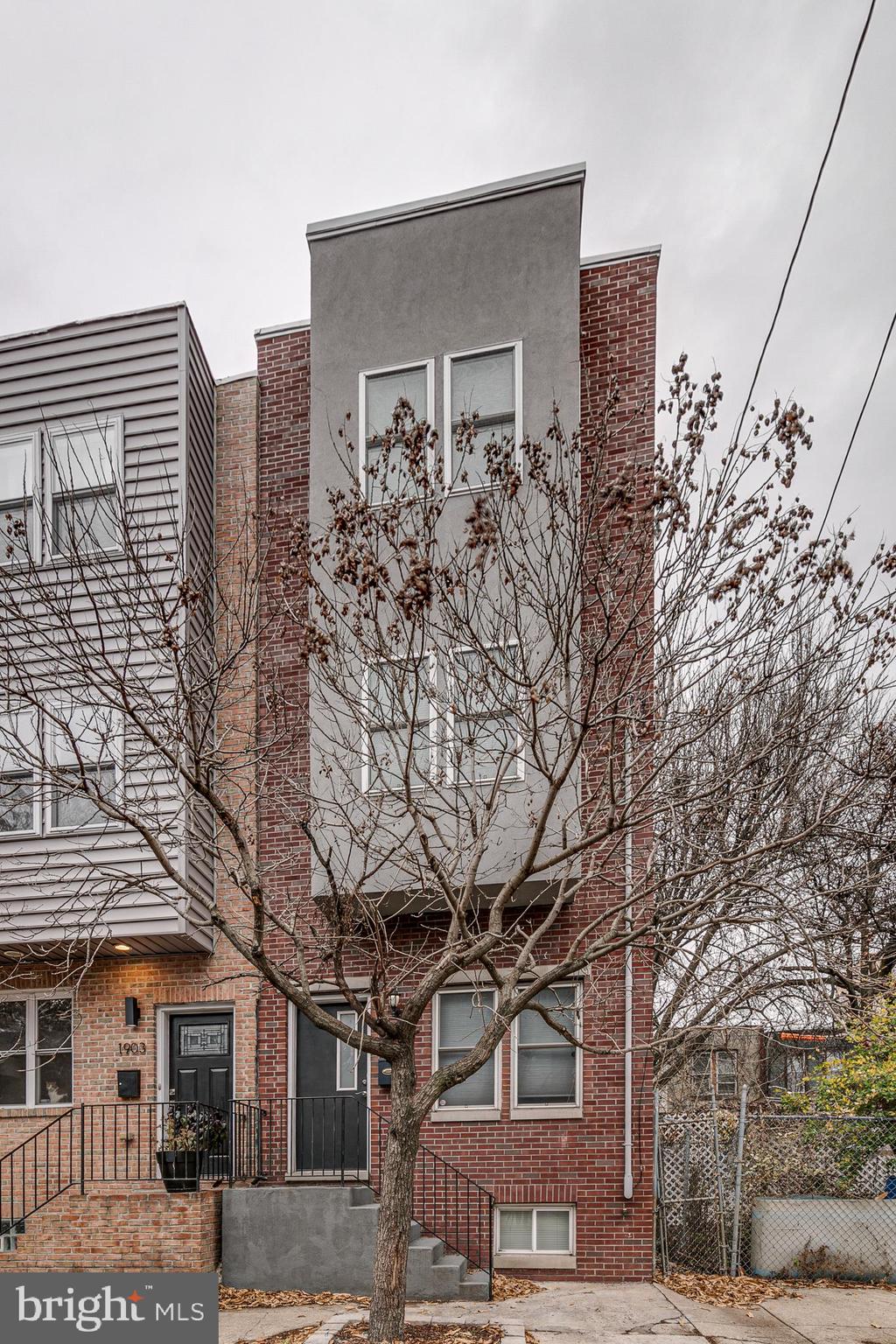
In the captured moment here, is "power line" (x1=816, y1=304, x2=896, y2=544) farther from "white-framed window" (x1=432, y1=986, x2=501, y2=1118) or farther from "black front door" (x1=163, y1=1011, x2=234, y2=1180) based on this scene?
"black front door" (x1=163, y1=1011, x2=234, y2=1180)

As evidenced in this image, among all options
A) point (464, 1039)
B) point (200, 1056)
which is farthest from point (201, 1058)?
point (464, 1039)

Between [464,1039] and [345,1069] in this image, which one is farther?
[345,1069]

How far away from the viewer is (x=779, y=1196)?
11.8 meters

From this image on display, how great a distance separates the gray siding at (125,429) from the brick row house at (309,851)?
0.03 meters

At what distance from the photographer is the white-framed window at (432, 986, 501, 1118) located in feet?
38.9

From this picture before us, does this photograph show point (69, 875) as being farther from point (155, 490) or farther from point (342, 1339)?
point (342, 1339)

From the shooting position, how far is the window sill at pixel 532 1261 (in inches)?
442

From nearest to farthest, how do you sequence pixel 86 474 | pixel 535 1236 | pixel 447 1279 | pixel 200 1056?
pixel 447 1279, pixel 535 1236, pixel 200 1056, pixel 86 474

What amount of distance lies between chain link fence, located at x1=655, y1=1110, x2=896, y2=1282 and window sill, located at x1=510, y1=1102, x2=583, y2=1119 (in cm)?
134

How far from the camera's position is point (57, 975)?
12.7 metres

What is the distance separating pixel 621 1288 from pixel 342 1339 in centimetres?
381

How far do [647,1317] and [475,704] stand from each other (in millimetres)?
5500

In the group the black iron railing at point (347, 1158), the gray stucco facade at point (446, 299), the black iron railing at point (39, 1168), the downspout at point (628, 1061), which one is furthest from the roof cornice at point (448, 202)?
the black iron railing at point (39, 1168)

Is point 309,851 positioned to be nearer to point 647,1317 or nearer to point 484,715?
point 484,715
